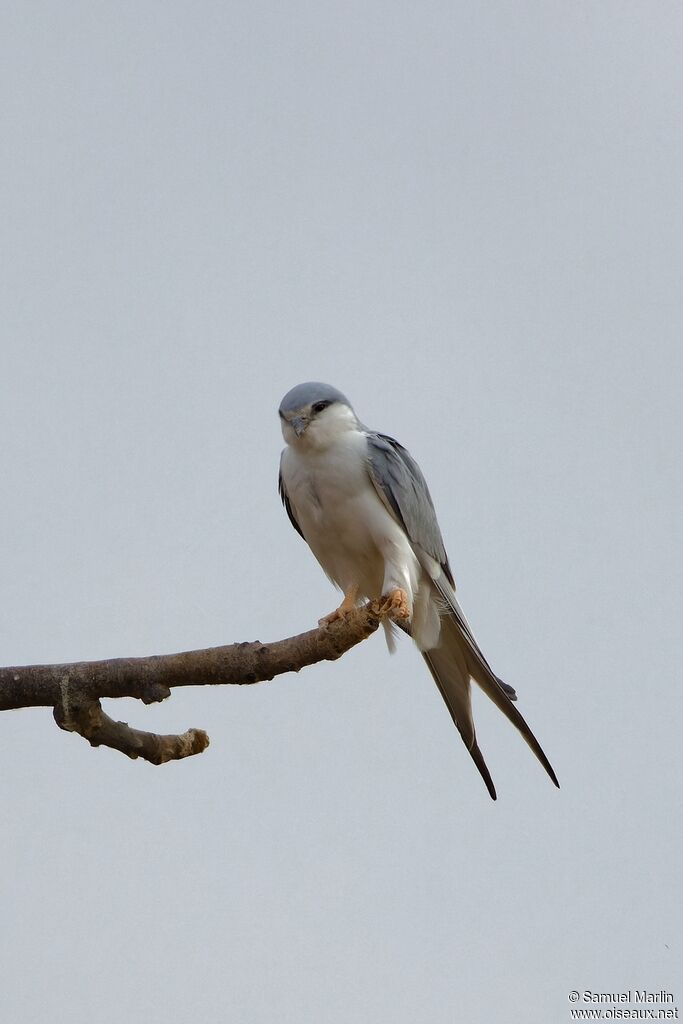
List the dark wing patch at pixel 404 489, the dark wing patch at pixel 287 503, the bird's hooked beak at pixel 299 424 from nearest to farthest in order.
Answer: the bird's hooked beak at pixel 299 424
the dark wing patch at pixel 404 489
the dark wing patch at pixel 287 503

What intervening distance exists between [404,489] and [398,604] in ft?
2.78

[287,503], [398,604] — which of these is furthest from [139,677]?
[287,503]

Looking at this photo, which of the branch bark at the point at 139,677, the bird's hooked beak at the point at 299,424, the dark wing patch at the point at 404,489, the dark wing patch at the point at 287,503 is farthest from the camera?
the dark wing patch at the point at 287,503

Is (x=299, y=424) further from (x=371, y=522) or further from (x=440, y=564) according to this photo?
(x=440, y=564)

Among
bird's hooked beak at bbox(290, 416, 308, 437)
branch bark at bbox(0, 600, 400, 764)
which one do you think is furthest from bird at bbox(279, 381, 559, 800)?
branch bark at bbox(0, 600, 400, 764)

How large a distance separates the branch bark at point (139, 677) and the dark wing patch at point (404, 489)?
1589mm

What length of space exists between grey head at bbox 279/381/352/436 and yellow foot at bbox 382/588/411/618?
46.4 inches

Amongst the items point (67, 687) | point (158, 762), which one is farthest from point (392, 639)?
point (67, 687)

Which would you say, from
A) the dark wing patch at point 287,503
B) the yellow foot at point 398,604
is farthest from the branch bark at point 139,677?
the dark wing patch at point 287,503

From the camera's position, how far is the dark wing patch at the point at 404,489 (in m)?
6.79

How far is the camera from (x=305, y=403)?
673 cm

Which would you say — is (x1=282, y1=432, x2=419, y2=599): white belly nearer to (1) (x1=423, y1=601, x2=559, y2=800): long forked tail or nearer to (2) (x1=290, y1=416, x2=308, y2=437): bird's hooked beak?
(2) (x1=290, y1=416, x2=308, y2=437): bird's hooked beak

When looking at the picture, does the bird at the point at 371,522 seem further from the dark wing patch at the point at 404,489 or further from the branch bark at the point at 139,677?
the branch bark at the point at 139,677

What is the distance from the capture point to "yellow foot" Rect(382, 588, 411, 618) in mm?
6285
